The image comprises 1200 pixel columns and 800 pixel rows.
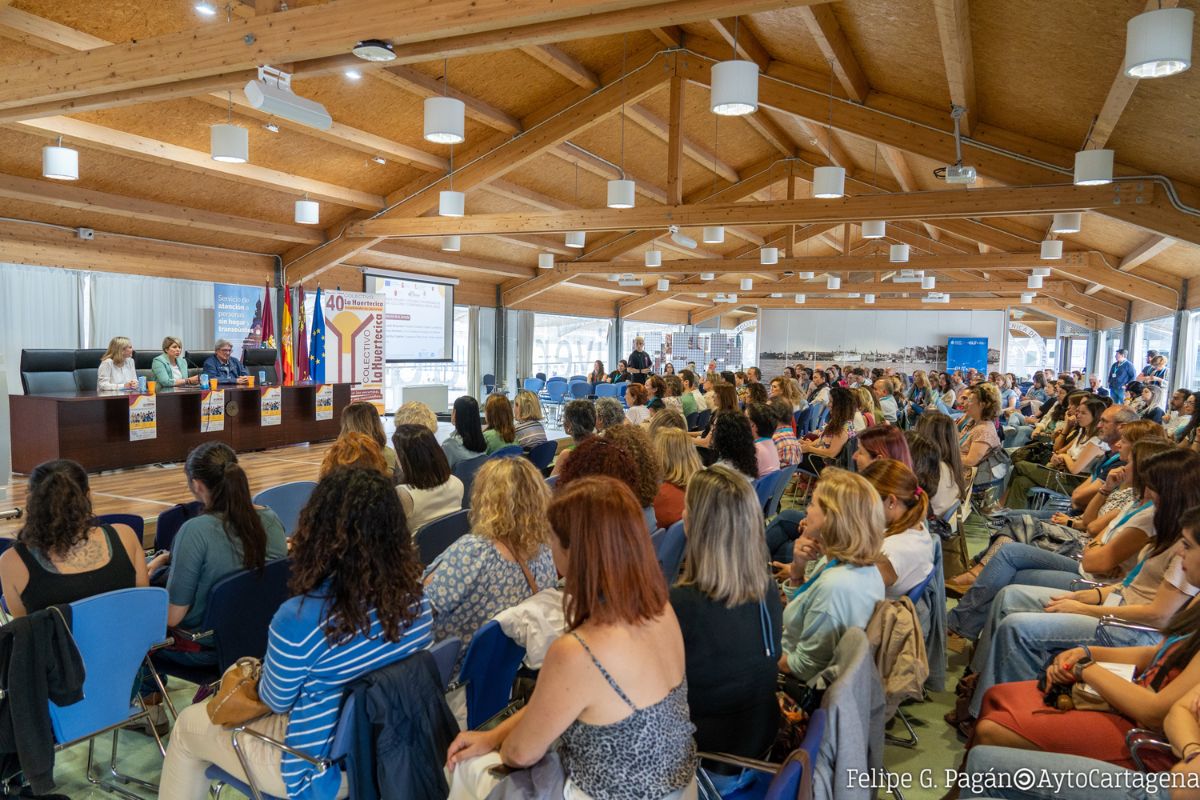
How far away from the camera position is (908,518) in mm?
3066

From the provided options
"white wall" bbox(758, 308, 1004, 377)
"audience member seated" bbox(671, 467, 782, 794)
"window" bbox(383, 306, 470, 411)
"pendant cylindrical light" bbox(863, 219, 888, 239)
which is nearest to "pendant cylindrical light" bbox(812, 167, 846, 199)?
"pendant cylindrical light" bbox(863, 219, 888, 239)

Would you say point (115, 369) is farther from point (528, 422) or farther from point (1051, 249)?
point (1051, 249)

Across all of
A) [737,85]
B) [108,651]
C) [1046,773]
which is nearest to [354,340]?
[737,85]

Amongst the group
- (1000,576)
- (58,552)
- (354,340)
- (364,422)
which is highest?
(354,340)

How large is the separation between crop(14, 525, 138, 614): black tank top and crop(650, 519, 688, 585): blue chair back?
204cm

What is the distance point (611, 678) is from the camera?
60.5 inches

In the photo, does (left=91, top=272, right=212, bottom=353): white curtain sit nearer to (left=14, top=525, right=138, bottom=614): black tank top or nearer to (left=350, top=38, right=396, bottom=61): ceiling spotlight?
(left=350, top=38, right=396, bottom=61): ceiling spotlight

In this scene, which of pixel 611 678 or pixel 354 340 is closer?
pixel 611 678

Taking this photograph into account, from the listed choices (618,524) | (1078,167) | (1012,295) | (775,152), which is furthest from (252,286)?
(1012,295)

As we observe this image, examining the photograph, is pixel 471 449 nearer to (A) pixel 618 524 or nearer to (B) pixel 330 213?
(A) pixel 618 524

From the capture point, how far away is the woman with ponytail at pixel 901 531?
2.87m

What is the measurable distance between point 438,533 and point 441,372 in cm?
1287

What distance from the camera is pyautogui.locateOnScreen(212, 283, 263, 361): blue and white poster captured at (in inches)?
431

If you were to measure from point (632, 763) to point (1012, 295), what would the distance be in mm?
21816
